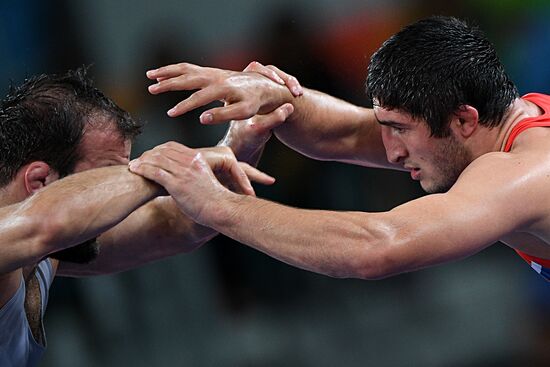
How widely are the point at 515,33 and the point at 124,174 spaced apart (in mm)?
2730

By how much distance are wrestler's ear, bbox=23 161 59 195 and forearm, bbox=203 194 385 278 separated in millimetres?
616

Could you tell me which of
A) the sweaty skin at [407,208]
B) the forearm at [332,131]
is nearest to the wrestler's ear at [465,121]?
the sweaty skin at [407,208]

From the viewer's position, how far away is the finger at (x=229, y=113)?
302 centimetres

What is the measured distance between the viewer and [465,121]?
10.0 ft

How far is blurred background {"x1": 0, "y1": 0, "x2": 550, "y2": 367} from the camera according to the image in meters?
4.57

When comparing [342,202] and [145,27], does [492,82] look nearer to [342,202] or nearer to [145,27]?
[342,202]

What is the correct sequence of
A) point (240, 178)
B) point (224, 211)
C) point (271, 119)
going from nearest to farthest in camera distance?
1. point (224, 211)
2. point (240, 178)
3. point (271, 119)

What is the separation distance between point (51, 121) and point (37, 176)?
0.60 feet

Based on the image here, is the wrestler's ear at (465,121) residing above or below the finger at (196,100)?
below

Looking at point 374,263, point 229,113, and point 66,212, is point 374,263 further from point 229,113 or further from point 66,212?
point 66,212

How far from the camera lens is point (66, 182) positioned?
9.12 feet

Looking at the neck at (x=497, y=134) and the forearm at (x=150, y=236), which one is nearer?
the neck at (x=497, y=134)

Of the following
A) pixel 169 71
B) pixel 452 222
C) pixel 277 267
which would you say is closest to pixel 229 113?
pixel 169 71

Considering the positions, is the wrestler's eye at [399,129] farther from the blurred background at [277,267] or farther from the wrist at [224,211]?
the blurred background at [277,267]
